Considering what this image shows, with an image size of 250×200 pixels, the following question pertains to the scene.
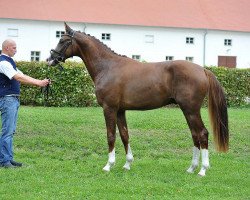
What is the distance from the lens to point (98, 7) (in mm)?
50125

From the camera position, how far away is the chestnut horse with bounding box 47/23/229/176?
8.85 m

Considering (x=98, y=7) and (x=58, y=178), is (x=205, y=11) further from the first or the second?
(x=58, y=178)

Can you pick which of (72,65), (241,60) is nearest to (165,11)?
(241,60)

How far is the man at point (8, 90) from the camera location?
353 inches

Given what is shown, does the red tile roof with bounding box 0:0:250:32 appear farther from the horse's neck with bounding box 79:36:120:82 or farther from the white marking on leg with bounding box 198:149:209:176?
the white marking on leg with bounding box 198:149:209:176

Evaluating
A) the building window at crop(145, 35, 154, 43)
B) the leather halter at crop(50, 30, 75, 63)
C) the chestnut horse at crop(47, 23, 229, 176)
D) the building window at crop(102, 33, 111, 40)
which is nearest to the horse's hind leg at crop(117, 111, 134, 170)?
the chestnut horse at crop(47, 23, 229, 176)

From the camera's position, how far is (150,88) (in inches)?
357

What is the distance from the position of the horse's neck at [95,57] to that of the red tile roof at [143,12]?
127 feet

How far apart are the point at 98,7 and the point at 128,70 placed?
137ft

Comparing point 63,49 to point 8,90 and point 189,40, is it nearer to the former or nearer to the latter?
point 8,90

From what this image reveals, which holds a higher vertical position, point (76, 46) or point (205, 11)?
point (205, 11)

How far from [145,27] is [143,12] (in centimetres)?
172

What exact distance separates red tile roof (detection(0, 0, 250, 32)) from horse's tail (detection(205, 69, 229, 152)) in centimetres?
3967

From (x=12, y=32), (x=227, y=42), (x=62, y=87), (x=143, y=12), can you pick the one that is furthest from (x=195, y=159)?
(x=227, y=42)
